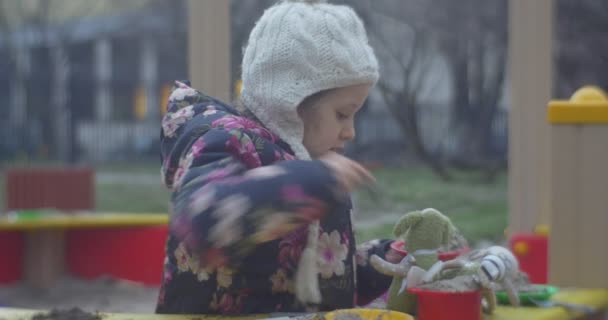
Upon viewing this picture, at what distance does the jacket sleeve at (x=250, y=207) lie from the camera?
1083mm

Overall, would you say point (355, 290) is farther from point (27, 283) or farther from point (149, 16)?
point (149, 16)

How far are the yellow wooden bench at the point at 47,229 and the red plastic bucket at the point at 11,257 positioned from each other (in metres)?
0.02

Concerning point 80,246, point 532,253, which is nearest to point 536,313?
point 532,253

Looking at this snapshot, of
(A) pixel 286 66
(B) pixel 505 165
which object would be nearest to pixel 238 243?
(A) pixel 286 66

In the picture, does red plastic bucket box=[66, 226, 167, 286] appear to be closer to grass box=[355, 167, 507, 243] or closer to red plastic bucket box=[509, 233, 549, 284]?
grass box=[355, 167, 507, 243]

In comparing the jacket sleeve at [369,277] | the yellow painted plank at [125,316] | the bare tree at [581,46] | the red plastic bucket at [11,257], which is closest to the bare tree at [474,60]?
the bare tree at [581,46]

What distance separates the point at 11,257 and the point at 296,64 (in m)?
3.82

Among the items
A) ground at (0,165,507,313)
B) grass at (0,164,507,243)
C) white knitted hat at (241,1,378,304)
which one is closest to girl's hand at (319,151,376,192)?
white knitted hat at (241,1,378,304)

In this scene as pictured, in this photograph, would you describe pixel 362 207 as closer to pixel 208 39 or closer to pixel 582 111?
pixel 208 39

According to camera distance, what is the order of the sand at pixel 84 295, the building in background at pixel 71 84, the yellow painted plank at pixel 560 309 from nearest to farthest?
the yellow painted plank at pixel 560 309 → the sand at pixel 84 295 → the building in background at pixel 71 84

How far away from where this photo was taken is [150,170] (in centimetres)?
983

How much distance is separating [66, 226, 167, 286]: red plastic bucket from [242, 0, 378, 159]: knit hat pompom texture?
330 cm

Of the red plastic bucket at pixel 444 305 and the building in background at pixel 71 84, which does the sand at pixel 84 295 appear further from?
the building in background at pixel 71 84

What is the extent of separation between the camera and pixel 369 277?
164 centimetres
